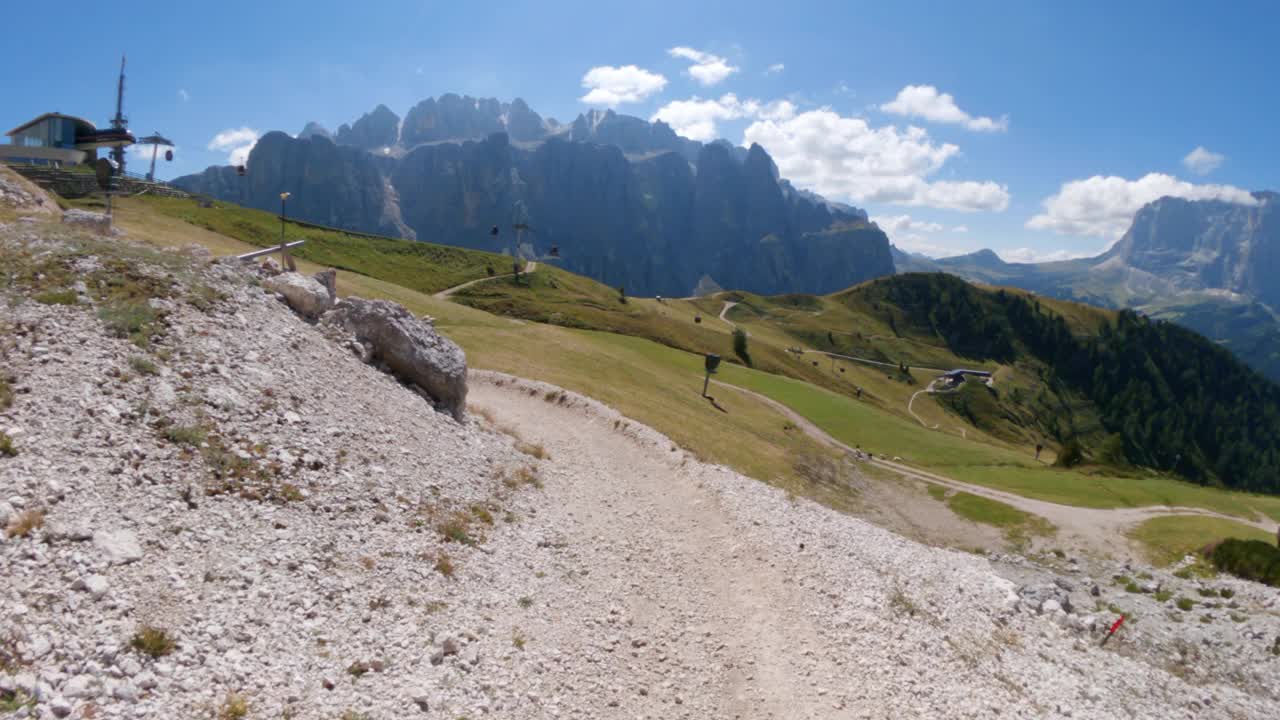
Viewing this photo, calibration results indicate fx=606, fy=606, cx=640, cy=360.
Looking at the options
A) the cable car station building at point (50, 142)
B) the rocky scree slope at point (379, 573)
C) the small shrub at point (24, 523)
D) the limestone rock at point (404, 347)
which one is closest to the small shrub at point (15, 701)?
the rocky scree slope at point (379, 573)

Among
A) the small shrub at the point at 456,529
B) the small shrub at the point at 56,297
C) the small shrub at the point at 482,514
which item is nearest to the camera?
the small shrub at the point at 56,297

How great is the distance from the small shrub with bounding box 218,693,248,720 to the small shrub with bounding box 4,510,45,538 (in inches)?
212

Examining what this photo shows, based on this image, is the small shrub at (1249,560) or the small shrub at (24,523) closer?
the small shrub at (24,523)

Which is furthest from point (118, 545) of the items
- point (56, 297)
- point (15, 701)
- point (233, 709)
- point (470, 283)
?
point (470, 283)

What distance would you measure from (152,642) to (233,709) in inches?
77.4

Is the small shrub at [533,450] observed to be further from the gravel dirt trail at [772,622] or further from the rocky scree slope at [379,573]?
the gravel dirt trail at [772,622]

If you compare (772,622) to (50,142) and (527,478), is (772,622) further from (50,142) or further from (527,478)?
(50,142)

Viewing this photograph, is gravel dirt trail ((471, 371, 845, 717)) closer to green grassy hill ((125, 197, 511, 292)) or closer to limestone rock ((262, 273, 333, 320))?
limestone rock ((262, 273, 333, 320))

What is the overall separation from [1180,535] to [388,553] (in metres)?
60.2

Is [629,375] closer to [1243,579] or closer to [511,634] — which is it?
[511,634]

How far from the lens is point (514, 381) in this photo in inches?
1711

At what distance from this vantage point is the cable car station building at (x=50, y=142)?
283 feet

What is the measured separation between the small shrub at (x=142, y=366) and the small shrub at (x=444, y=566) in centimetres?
994

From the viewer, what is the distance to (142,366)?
17609 millimetres
